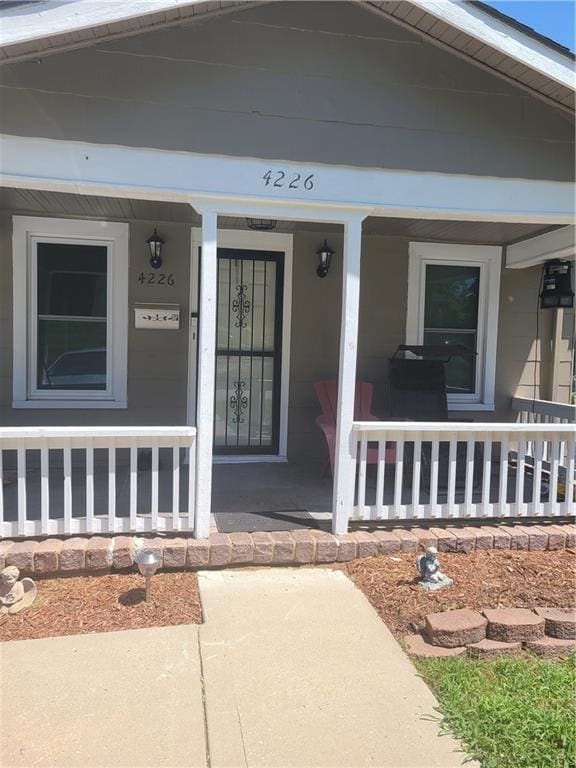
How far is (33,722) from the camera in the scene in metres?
2.11

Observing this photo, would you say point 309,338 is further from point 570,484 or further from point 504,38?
point 504,38

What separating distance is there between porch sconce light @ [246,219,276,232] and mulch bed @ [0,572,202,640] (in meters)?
3.14

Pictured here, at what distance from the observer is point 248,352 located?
543 centimetres

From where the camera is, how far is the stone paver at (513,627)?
267 centimetres

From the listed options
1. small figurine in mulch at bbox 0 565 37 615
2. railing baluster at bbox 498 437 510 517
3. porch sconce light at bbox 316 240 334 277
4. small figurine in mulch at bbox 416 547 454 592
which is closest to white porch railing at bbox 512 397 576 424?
railing baluster at bbox 498 437 510 517

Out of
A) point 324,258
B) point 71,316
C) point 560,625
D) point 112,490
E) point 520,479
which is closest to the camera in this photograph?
point 560,625

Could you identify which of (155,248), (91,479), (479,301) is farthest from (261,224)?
(91,479)

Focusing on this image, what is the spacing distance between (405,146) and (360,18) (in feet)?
2.62

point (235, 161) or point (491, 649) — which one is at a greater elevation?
point (235, 161)

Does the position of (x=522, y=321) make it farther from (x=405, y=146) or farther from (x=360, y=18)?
(x=360, y=18)

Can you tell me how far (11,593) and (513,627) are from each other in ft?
8.31

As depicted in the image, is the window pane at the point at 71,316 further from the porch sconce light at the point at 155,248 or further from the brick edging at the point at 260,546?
the brick edging at the point at 260,546

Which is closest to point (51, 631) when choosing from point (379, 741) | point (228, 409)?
point (379, 741)

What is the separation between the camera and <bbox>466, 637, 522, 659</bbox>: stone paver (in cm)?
261
